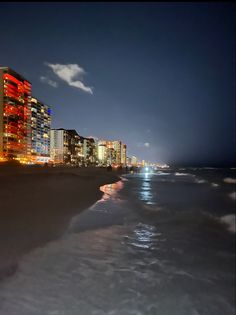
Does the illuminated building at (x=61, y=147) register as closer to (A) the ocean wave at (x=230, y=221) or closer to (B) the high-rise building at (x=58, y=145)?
(B) the high-rise building at (x=58, y=145)

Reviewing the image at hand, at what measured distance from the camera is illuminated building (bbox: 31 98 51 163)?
163512 millimetres

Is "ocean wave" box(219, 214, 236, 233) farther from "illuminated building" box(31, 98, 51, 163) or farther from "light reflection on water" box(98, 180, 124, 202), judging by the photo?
"illuminated building" box(31, 98, 51, 163)

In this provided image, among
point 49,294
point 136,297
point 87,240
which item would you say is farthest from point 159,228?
point 49,294

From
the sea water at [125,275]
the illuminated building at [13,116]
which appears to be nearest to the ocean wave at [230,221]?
the sea water at [125,275]

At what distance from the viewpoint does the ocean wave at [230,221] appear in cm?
1146

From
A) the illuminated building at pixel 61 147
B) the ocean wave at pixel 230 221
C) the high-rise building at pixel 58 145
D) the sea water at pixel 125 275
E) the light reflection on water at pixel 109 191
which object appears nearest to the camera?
the sea water at pixel 125 275

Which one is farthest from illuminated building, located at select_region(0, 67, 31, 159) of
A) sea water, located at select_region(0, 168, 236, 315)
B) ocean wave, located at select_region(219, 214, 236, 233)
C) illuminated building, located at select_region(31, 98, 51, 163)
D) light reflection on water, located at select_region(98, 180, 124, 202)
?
sea water, located at select_region(0, 168, 236, 315)

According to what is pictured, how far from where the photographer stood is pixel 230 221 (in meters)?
13.3

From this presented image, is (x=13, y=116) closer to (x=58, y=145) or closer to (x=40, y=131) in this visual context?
(x=40, y=131)

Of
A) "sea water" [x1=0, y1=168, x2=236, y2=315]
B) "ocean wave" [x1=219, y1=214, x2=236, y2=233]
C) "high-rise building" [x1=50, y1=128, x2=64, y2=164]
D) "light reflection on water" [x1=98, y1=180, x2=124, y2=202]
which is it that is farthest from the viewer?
"high-rise building" [x1=50, y1=128, x2=64, y2=164]

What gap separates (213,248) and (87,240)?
4036 millimetres

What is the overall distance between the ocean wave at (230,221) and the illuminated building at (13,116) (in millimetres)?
121981

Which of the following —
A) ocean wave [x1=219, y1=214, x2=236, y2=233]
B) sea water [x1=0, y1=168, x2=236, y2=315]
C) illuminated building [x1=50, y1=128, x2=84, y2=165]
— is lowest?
ocean wave [x1=219, y1=214, x2=236, y2=233]

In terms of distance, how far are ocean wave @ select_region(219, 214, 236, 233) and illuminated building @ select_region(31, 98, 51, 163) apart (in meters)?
150
